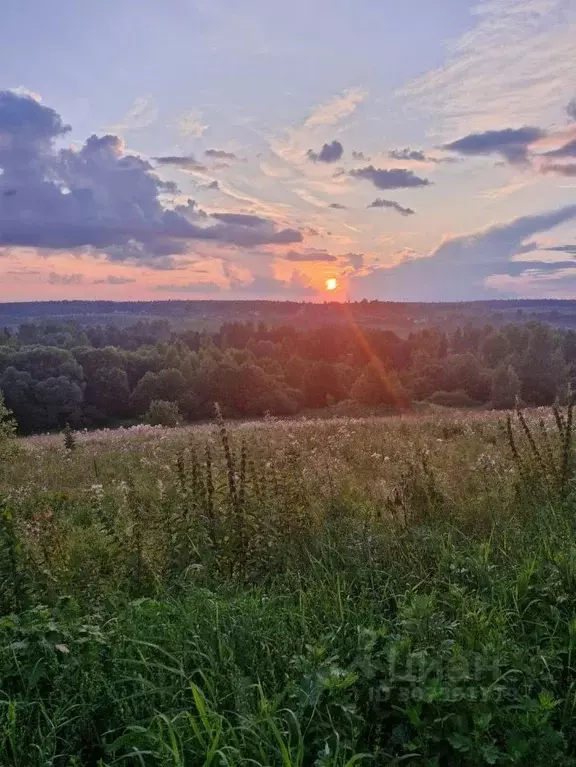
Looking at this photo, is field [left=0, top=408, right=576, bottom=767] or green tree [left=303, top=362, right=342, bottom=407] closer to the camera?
field [left=0, top=408, right=576, bottom=767]

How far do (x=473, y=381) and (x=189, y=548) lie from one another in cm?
7353

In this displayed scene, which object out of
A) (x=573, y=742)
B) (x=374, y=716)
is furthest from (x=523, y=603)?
(x=374, y=716)

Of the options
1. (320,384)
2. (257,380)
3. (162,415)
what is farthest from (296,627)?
(320,384)

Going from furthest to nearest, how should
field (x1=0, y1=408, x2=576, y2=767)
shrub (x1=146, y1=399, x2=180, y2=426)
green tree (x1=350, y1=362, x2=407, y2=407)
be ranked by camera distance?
1. green tree (x1=350, y1=362, x2=407, y2=407)
2. shrub (x1=146, y1=399, x2=180, y2=426)
3. field (x1=0, y1=408, x2=576, y2=767)

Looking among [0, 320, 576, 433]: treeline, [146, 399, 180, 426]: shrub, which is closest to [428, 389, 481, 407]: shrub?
[0, 320, 576, 433]: treeline

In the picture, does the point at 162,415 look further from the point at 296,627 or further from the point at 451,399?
the point at 296,627

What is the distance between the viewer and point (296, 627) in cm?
364

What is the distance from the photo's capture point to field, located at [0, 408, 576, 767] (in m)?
2.76

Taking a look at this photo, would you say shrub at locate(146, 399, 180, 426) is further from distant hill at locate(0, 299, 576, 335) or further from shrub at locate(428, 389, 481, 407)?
distant hill at locate(0, 299, 576, 335)

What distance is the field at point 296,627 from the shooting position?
2764 millimetres

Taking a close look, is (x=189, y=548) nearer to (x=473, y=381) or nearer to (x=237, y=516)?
(x=237, y=516)

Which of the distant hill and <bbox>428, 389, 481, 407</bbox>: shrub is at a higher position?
the distant hill

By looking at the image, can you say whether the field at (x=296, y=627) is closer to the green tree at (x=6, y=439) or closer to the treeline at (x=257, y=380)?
the green tree at (x=6, y=439)

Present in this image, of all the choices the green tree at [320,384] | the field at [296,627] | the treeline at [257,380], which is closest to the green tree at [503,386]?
the treeline at [257,380]
